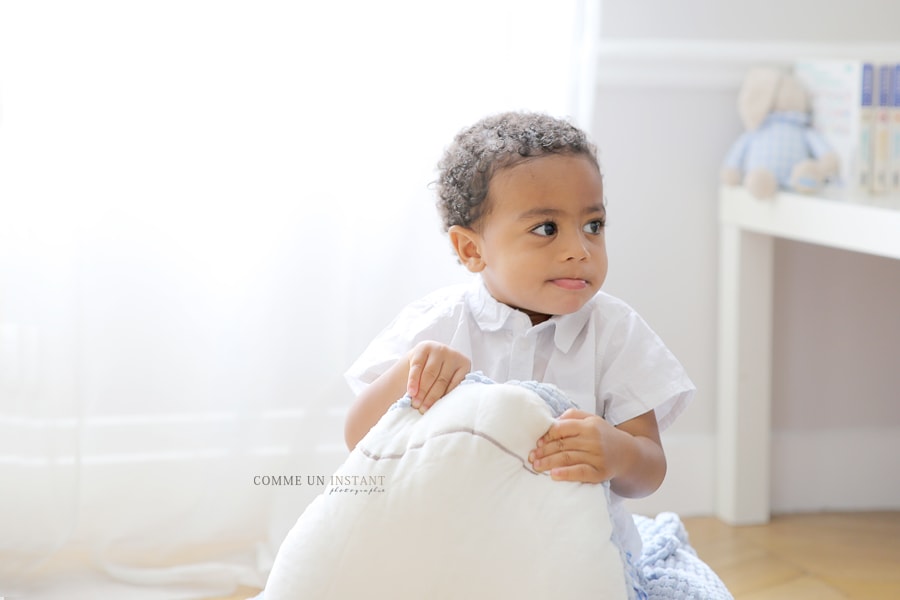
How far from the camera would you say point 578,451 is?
1.01 metres

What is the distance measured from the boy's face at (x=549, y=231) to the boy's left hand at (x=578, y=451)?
0.53ft

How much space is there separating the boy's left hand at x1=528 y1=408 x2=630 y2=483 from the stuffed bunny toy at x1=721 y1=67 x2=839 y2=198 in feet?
2.81

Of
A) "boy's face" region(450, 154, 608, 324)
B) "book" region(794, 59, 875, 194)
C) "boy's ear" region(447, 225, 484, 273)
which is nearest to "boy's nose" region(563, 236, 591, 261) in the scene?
"boy's face" region(450, 154, 608, 324)

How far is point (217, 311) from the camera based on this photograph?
5.33 ft

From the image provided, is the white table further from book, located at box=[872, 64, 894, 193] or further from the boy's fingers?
the boy's fingers

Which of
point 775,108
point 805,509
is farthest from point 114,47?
point 805,509

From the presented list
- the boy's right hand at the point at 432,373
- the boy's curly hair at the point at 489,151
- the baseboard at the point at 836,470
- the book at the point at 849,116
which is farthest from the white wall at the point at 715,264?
the boy's right hand at the point at 432,373

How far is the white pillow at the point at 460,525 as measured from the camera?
939 mm

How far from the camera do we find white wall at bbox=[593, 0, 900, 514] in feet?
6.10

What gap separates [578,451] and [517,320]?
24 cm

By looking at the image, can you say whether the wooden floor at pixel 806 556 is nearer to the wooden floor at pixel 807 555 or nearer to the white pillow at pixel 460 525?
the wooden floor at pixel 807 555

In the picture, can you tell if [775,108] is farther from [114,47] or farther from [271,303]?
[114,47]

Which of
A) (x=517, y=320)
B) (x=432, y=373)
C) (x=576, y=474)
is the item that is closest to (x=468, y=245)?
(x=517, y=320)

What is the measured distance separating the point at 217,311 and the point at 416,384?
65cm
